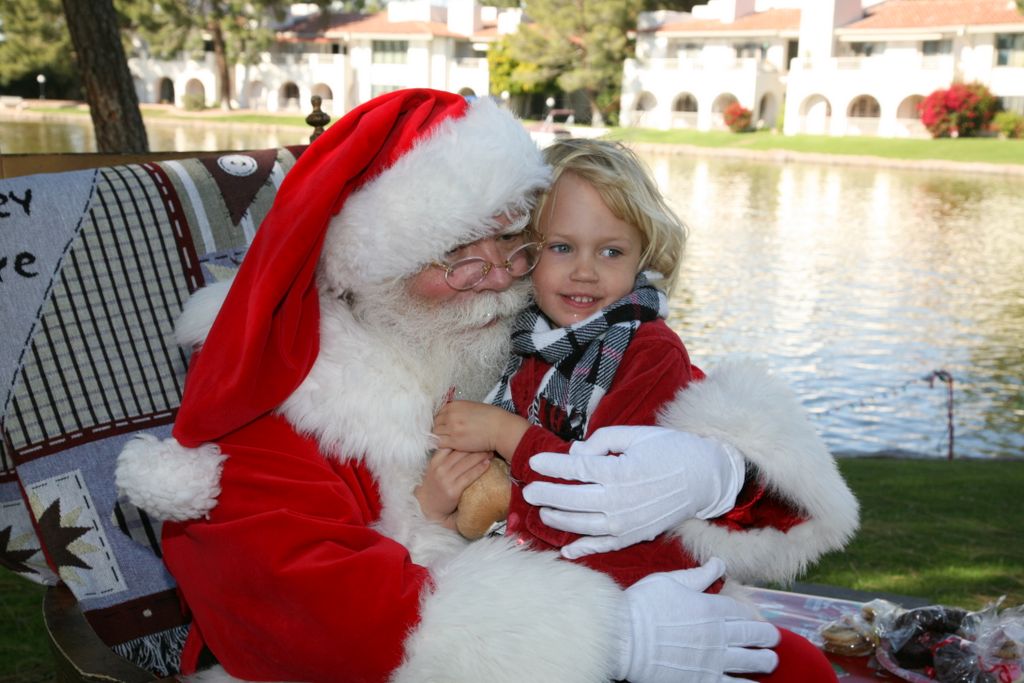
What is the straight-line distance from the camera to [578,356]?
6.38ft

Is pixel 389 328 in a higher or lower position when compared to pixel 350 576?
higher

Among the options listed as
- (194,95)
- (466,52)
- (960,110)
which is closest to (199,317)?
(960,110)

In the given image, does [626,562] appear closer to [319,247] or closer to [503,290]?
[503,290]

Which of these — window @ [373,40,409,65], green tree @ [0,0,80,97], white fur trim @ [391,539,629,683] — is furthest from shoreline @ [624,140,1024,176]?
white fur trim @ [391,539,629,683]

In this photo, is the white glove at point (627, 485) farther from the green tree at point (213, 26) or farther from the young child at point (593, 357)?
the green tree at point (213, 26)

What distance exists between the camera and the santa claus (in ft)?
5.02

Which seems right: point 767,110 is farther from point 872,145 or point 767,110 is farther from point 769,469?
point 769,469

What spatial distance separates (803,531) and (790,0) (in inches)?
1743

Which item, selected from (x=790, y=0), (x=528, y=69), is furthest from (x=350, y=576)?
(x=790, y=0)

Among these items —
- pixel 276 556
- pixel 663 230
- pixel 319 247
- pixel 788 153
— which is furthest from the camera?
pixel 788 153

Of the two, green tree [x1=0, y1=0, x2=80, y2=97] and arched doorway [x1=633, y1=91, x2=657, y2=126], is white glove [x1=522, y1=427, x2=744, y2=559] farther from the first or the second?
arched doorway [x1=633, y1=91, x2=657, y2=126]

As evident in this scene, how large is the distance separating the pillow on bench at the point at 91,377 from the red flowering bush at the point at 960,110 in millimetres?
33409

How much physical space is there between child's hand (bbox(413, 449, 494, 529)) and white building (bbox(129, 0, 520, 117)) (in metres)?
41.6

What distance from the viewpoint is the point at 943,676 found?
2.23 metres
